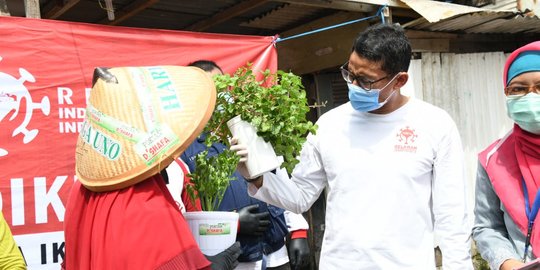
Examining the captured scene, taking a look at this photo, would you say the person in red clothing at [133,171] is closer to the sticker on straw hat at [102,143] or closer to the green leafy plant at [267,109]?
the sticker on straw hat at [102,143]

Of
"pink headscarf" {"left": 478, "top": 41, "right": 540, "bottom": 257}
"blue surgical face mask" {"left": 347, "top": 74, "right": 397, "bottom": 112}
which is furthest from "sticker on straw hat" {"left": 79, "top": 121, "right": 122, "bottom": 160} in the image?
"pink headscarf" {"left": 478, "top": 41, "right": 540, "bottom": 257}

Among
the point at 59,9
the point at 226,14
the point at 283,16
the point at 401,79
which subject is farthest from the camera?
the point at 283,16

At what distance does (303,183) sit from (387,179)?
0.42 meters

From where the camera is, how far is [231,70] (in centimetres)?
423

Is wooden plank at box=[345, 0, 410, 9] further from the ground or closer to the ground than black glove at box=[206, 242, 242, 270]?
further from the ground

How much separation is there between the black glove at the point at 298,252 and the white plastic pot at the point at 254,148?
5.67ft

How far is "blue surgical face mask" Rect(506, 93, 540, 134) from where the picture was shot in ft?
6.82

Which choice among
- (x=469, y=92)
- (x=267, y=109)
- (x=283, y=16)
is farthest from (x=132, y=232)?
(x=469, y=92)

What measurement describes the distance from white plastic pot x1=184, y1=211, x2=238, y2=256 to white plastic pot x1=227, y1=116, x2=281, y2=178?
215 millimetres

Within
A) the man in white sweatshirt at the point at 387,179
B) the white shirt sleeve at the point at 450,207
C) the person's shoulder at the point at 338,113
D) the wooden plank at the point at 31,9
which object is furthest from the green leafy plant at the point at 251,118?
the wooden plank at the point at 31,9

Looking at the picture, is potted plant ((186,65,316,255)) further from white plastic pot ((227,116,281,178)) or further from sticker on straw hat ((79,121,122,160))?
sticker on straw hat ((79,121,122,160))

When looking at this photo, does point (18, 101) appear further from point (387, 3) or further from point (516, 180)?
point (387, 3)

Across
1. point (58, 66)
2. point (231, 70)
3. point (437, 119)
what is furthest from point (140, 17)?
point (437, 119)

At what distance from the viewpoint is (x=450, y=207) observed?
215 cm
